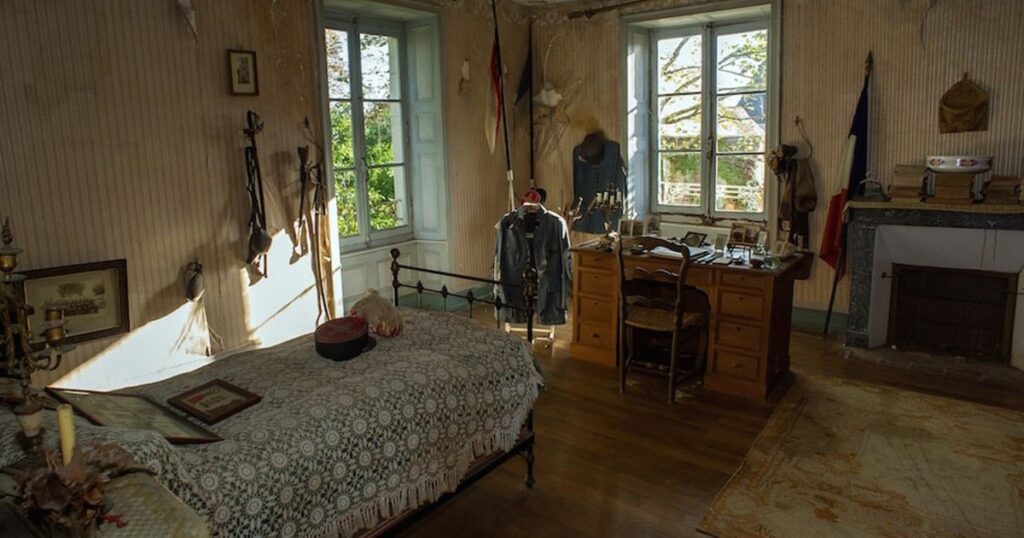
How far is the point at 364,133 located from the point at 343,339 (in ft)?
9.91

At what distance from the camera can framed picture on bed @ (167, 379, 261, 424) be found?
2256mm

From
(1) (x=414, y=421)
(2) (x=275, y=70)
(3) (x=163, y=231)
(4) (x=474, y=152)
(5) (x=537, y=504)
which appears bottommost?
(5) (x=537, y=504)

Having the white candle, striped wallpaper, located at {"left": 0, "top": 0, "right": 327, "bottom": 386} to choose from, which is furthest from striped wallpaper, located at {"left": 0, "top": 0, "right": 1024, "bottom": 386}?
the white candle

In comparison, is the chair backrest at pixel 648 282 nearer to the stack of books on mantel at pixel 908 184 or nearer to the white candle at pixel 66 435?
the stack of books on mantel at pixel 908 184

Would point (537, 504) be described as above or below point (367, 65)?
below

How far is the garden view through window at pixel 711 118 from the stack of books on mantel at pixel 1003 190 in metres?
1.62

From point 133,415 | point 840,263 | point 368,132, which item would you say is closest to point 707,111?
point 840,263

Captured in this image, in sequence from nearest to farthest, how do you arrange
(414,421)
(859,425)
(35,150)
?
(414,421), (35,150), (859,425)

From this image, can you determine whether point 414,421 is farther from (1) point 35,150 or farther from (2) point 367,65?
(2) point 367,65

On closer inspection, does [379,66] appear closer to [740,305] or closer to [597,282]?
[597,282]

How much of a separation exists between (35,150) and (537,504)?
2855mm

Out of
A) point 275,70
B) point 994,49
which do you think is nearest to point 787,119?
point 994,49

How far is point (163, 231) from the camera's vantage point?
3.86 meters

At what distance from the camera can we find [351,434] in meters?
2.26
